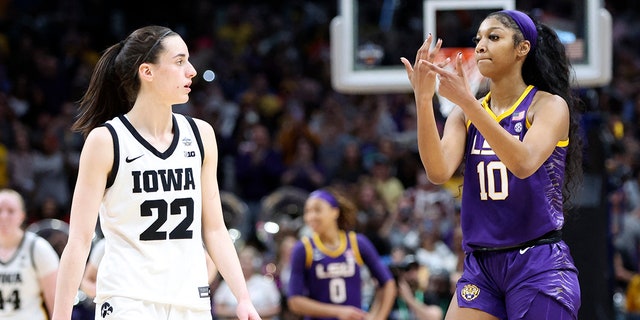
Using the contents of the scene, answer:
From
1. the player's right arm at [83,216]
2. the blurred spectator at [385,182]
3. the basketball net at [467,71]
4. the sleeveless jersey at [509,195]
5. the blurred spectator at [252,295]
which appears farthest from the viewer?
the blurred spectator at [385,182]

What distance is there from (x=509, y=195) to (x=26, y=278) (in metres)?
3.96

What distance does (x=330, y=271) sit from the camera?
8.70 m

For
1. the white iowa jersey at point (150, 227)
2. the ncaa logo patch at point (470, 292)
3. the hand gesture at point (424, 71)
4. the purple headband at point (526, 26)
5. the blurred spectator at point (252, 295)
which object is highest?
the purple headband at point (526, 26)

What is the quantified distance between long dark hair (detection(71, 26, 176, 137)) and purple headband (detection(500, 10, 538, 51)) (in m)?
1.66

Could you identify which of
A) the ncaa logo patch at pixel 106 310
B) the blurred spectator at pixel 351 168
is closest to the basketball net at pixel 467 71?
the ncaa logo patch at pixel 106 310

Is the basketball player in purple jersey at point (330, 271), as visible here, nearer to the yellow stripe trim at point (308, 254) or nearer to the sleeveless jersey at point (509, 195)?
the yellow stripe trim at point (308, 254)

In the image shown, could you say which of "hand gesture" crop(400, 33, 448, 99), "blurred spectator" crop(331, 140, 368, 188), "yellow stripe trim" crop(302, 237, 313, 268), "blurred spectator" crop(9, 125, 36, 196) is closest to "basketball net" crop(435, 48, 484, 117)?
"yellow stripe trim" crop(302, 237, 313, 268)

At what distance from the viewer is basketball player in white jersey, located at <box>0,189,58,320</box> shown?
7.48m

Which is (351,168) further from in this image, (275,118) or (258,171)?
(275,118)

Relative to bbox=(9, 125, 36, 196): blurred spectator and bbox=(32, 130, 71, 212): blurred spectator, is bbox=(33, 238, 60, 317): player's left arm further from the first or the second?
bbox=(9, 125, 36, 196): blurred spectator

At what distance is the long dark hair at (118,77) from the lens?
4.86 m

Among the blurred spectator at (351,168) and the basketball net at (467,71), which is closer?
the basketball net at (467,71)

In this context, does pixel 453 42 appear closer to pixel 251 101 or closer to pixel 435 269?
pixel 435 269

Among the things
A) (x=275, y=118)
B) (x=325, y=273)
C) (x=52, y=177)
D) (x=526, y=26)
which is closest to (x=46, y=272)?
(x=325, y=273)
